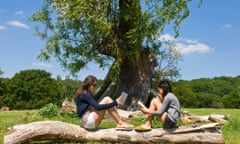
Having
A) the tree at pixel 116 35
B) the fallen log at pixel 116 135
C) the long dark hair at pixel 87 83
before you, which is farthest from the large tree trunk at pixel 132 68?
the fallen log at pixel 116 135

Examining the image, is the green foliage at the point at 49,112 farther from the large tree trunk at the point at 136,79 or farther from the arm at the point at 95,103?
the arm at the point at 95,103

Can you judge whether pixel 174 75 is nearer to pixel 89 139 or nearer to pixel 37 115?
pixel 37 115

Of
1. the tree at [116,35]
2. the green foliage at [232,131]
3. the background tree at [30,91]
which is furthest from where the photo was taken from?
the background tree at [30,91]

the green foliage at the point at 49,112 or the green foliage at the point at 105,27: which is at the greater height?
the green foliage at the point at 105,27

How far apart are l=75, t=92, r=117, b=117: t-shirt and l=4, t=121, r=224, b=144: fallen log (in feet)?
1.81

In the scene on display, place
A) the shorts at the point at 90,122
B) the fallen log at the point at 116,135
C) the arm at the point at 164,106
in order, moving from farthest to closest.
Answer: the shorts at the point at 90,122 → the arm at the point at 164,106 → the fallen log at the point at 116,135

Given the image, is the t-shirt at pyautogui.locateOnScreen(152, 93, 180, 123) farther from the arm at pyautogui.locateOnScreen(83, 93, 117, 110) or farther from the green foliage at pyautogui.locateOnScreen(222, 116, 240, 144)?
the green foliage at pyautogui.locateOnScreen(222, 116, 240, 144)

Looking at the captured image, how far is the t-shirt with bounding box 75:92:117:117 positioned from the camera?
27.7ft

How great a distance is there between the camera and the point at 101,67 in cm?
1808

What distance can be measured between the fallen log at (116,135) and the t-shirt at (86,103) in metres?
0.55

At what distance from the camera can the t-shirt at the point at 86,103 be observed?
8438 mm

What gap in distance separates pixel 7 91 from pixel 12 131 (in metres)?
44.9

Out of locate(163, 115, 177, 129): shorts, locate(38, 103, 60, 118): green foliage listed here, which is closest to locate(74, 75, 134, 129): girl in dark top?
locate(163, 115, 177, 129): shorts

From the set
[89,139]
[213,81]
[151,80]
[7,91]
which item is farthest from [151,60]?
[213,81]
